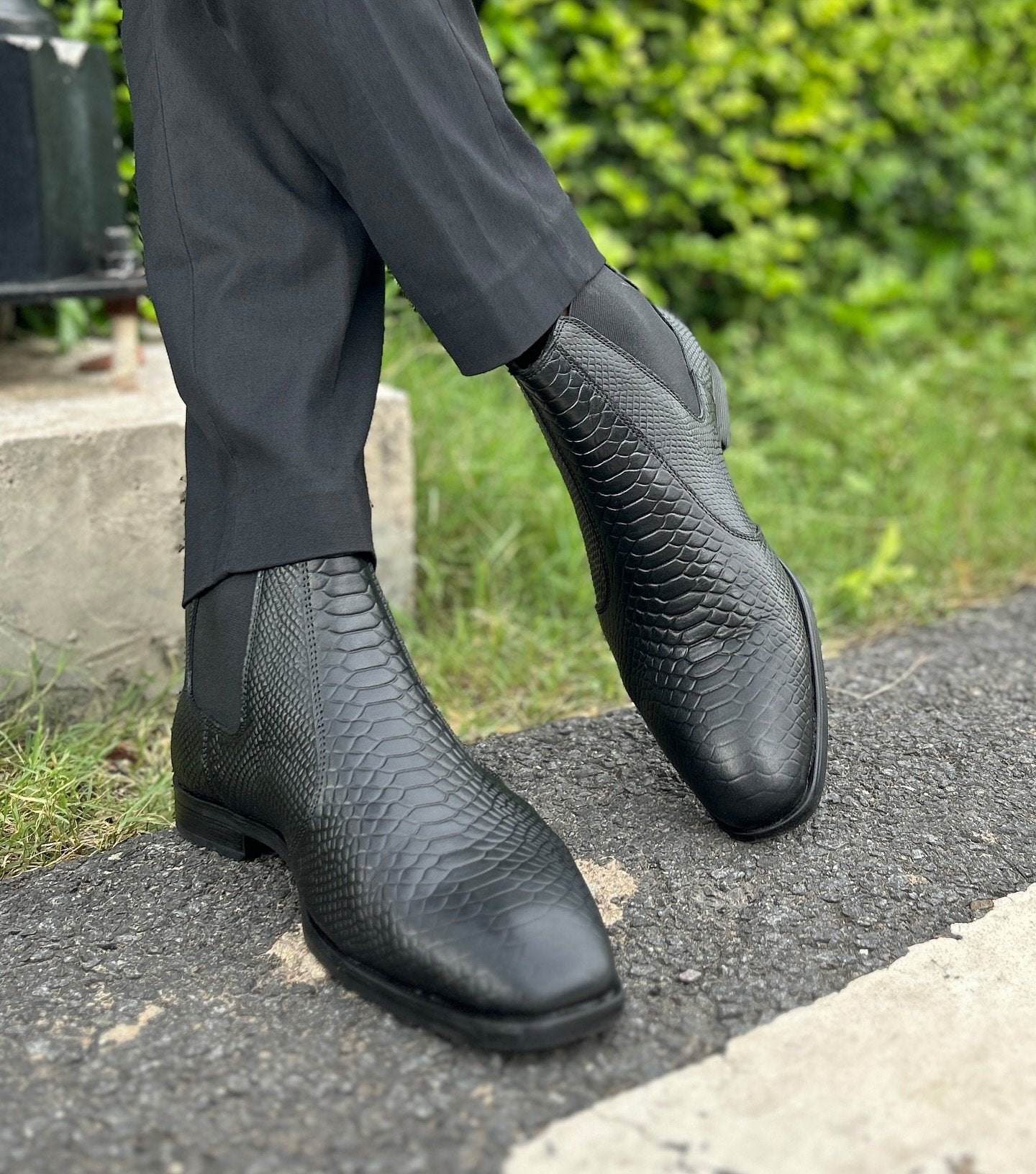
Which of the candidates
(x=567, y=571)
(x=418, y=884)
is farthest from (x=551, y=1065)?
(x=567, y=571)

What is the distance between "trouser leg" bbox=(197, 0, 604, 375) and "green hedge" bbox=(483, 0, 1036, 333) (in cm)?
171

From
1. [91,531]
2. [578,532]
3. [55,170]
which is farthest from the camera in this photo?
[578,532]

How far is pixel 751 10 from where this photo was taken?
3.14 m

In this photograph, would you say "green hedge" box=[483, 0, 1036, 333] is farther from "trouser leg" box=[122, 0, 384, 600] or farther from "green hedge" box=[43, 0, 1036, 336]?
"trouser leg" box=[122, 0, 384, 600]

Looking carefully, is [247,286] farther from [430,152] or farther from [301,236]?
[430,152]

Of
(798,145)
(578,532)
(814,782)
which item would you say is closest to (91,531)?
(578,532)

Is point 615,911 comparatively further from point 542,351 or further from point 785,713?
point 542,351

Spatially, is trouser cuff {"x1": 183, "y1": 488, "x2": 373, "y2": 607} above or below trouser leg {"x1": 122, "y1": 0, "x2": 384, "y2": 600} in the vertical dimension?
below

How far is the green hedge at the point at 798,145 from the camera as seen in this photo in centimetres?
300

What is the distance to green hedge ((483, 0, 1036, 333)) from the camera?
300cm

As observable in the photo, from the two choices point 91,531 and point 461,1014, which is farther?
point 91,531

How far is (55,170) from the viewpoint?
1837mm

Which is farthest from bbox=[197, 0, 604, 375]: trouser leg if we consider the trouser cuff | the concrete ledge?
the concrete ledge

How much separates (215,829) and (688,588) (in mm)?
557
